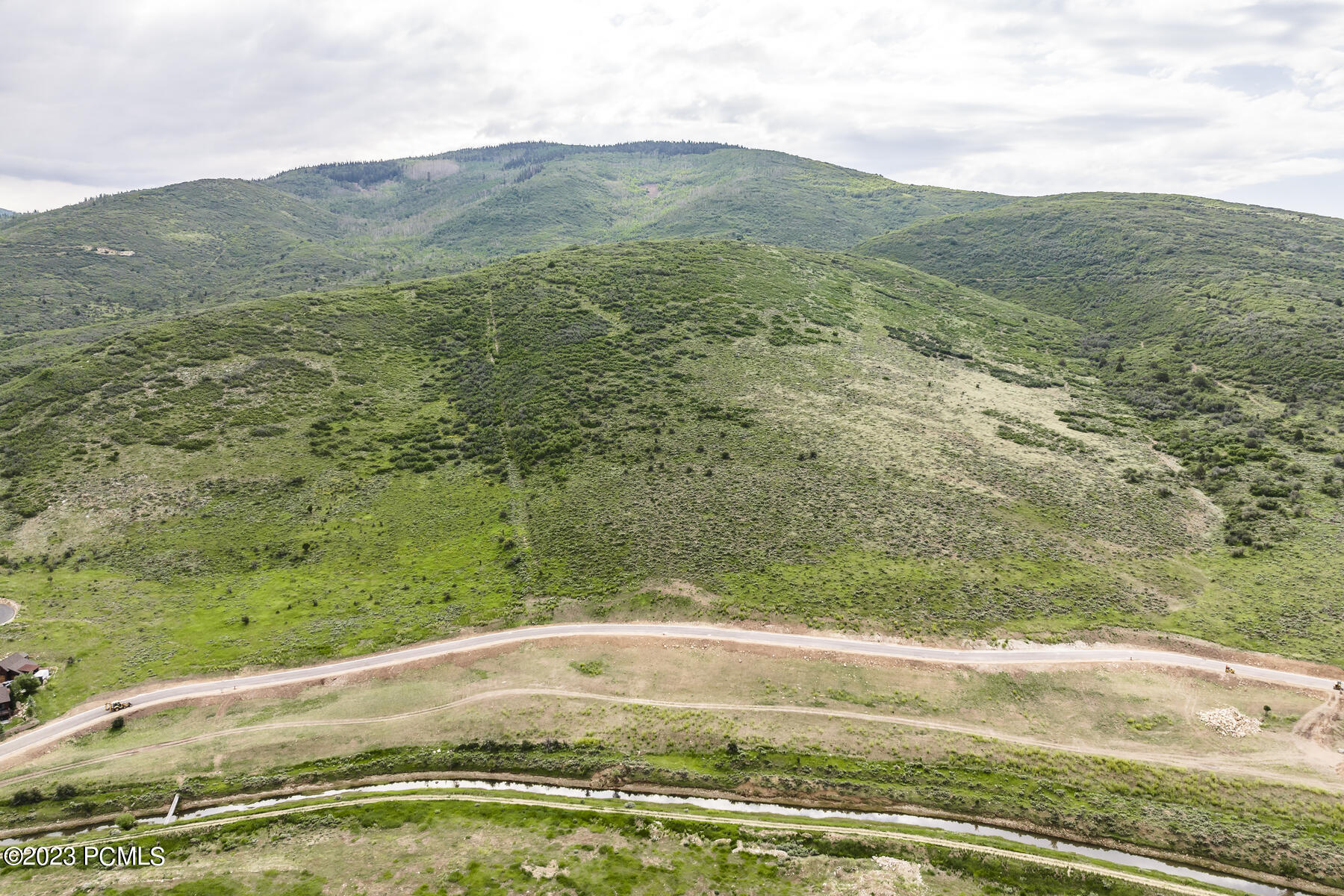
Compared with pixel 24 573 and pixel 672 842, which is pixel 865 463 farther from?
pixel 24 573

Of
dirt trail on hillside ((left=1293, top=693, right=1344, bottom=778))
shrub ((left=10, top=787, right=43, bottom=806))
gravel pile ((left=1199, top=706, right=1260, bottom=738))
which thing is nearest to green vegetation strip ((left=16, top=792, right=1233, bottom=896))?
shrub ((left=10, top=787, right=43, bottom=806))

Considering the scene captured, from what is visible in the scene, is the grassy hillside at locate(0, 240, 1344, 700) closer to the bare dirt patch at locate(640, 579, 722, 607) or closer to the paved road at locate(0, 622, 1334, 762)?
the bare dirt patch at locate(640, 579, 722, 607)

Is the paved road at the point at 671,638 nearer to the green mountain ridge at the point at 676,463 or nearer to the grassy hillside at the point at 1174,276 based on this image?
the green mountain ridge at the point at 676,463

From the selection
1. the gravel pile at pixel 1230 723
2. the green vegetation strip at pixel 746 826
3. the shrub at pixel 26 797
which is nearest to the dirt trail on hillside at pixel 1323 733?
the gravel pile at pixel 1230 723

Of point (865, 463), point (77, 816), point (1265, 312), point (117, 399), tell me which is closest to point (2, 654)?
point (77, 816)

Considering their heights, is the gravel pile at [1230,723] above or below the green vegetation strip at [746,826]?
above

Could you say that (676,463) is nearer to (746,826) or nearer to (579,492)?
(579,492)
